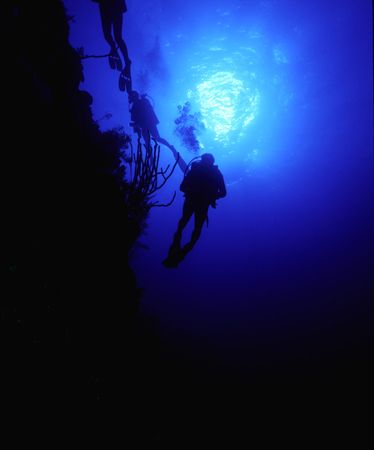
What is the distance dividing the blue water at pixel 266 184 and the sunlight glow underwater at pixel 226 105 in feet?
A: 0.55

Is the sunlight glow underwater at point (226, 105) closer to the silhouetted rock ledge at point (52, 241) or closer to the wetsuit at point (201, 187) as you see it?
the wetsuit at point (201, 187)

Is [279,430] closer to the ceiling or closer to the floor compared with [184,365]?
closer to the floor

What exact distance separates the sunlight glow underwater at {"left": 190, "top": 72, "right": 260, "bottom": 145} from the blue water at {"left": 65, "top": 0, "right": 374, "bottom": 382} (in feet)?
0.55

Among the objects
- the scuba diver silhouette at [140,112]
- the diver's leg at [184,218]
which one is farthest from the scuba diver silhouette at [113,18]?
the diver's leg at [184,218]

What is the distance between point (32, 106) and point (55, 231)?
2.24 metres

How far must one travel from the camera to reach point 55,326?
404cm

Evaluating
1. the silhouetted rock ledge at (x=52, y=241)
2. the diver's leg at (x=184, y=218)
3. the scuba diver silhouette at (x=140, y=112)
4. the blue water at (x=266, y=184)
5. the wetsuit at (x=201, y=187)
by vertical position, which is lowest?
the silhouetted rock ledge at (x=52, y=241)

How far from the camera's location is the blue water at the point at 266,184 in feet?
91.1

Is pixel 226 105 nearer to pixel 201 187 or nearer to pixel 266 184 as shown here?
pixel 266 184

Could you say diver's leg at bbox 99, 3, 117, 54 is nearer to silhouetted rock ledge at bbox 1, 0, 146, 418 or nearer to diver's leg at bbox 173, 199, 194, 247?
silhouetted rock ledge at bbox 1, 0, 146, 418

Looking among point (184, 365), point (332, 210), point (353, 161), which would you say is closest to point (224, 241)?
point (332, 210)

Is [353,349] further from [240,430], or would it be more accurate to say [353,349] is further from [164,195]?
[164,195]

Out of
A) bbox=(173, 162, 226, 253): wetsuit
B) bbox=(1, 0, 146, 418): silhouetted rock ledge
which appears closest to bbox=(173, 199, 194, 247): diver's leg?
bbox=(173, 162, 226, 253): wetsuit

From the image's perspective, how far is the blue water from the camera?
27766 mm
